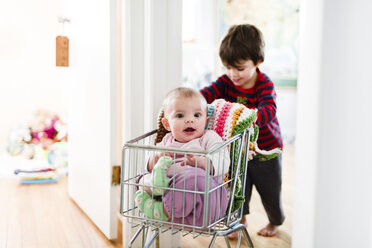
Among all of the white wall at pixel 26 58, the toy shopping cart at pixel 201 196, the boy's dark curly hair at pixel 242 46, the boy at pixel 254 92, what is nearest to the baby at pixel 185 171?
the toy shopping cart at pixel 201 196

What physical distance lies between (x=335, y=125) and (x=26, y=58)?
3.60 meters

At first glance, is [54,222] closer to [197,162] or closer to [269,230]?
[269,230]

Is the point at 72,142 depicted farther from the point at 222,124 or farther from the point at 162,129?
the point at 222,124

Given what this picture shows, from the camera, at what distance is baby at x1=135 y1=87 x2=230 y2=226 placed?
128cm

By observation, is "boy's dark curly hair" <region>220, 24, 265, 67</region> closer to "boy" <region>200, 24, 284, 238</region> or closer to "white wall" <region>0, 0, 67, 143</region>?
"boy" <region>200, 24, 284, 238</region>

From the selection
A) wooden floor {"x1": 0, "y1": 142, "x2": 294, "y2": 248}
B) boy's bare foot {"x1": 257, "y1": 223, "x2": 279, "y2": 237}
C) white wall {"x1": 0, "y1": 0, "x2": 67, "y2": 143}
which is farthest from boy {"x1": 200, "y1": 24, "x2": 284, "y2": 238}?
white wall {"x1": 0, "y1": 0, "x2": 67, "y2": 143}

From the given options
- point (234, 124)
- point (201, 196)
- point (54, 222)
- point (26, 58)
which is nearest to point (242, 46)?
point (234, 124)

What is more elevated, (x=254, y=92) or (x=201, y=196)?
(x=254, y=92)

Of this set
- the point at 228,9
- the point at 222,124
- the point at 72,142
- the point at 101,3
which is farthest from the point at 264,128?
the point at 228,9

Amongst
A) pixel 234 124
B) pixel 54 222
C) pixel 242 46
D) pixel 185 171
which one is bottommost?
pixel 54 222

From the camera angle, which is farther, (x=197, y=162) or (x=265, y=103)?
(x=265, y=103)

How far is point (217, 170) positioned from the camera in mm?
1335

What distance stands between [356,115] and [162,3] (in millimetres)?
1012

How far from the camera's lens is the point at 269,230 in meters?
2.11
